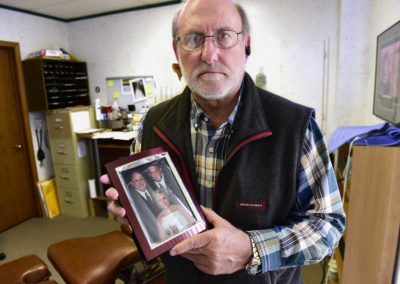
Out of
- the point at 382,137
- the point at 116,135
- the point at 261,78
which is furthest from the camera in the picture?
the point at 116,135

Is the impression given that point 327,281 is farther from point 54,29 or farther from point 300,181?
point 54,29

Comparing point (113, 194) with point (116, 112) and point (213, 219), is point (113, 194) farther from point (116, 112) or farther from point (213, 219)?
point (116, 112)

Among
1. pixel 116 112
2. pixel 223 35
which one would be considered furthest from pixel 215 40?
pixel 116 112

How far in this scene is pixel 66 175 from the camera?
338 cm

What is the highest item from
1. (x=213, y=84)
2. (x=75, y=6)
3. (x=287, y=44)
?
(x=75, y=6)

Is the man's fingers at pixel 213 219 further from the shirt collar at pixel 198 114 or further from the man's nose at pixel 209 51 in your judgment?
the man's nose at pixel 209 51

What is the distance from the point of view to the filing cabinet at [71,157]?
323 centimetres

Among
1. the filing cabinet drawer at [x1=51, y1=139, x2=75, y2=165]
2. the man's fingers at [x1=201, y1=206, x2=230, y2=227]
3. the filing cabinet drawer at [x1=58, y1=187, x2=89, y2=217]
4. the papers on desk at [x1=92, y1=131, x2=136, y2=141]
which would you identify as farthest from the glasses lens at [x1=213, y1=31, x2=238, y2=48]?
the filing cabinet drawer at [x1=58, y1=187, x2=89, y2=217]

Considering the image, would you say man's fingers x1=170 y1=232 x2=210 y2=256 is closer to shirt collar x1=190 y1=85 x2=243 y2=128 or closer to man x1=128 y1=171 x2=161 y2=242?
Answer: man x1=128 y1=171 x2=161 y2=242

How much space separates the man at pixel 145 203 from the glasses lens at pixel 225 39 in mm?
433

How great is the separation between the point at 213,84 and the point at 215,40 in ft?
0.42

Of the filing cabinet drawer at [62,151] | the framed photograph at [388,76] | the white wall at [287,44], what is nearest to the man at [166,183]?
the framed photograph at [388,76]

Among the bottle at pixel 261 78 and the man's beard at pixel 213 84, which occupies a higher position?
the bottle at pixel 261 78

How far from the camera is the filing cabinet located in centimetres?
323
